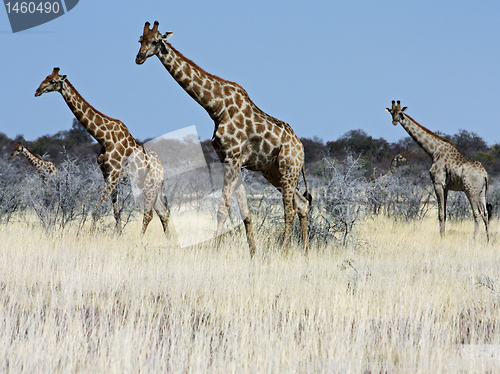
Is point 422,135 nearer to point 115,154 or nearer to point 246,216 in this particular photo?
point 246,216

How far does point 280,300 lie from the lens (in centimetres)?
433

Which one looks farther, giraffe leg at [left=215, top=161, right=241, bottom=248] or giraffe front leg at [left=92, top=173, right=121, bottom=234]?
giraffe front leg at [left=92, top=173, right=121, bottom=234]

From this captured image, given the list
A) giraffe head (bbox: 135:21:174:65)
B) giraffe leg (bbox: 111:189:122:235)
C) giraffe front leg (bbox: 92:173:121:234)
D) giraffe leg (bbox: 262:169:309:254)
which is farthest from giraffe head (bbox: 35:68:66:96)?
giraffe leg (bbox: 262:169:309:254)

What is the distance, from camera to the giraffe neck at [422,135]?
10328mm

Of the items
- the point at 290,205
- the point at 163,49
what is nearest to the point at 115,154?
the point at 163,49

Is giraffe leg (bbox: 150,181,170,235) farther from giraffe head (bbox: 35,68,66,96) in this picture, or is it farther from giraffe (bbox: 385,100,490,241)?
giraffe (bbox: 385,100,490,241)

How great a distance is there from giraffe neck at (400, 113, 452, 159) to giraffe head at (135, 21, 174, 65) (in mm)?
6586

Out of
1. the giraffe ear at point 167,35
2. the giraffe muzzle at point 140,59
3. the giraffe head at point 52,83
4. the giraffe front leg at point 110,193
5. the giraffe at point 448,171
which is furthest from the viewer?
the giraffe at point 448,171

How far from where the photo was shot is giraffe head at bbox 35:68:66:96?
7.53m

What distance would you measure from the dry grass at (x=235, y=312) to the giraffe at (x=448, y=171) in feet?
10.5

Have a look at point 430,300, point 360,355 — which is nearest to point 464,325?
point 430,300

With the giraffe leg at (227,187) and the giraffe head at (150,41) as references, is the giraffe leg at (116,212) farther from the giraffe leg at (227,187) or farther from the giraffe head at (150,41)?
the giraffe head at (150,41)

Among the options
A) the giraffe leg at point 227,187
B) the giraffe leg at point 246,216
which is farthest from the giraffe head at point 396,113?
the giraffe leg at point 227,187

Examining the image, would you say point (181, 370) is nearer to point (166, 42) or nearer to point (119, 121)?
point (166, 42)
